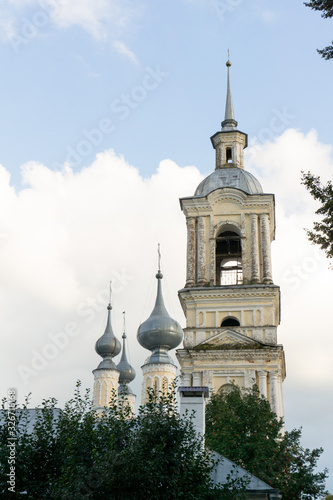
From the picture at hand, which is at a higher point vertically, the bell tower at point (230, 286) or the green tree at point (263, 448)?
the bell tower at point (230, 286)

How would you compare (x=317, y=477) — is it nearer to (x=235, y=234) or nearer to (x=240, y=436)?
(x=240, y=436)

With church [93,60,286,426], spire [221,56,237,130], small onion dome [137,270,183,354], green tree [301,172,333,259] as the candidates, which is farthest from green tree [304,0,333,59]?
small onion dome [137,270,183,354]

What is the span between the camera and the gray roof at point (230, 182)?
38031 mm

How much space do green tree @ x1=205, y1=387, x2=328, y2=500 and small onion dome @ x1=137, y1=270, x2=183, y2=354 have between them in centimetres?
1975

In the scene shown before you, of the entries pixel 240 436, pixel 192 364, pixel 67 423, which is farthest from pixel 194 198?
pixel 67 423

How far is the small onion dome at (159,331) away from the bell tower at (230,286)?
7804 millimetres

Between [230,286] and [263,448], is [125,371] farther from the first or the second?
[263,448]

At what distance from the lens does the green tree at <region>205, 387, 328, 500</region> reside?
21969 mm

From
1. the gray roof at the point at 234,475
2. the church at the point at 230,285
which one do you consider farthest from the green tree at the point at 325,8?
the church at the point at 230,285

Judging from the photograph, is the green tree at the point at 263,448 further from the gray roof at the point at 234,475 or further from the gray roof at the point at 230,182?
the gray roof at the point at 230,182

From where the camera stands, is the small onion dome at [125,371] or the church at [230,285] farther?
the small onion dome at [125,371]

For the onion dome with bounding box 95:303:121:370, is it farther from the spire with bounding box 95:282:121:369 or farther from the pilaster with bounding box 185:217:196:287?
the pilaster with bounding box 185:217:196:287

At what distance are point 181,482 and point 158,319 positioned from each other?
30.6 meters

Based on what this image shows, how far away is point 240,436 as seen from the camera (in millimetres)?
23297
